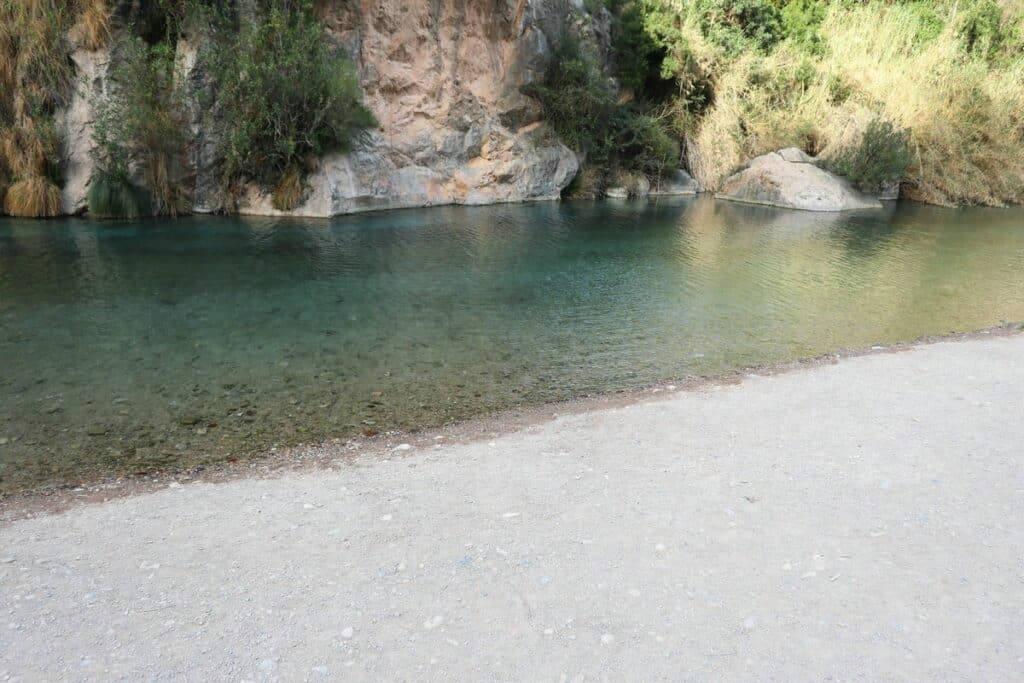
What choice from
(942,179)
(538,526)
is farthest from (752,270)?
(942,179)

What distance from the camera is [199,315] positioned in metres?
7.73

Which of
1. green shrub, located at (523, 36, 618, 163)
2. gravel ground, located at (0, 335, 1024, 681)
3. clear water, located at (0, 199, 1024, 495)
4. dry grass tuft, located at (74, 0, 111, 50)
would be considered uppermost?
dry grass tuft, located at (74, 0, 111, 50)

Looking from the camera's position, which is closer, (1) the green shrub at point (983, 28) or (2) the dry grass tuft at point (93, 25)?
(2) the dry grass tuft at point (93, 25)

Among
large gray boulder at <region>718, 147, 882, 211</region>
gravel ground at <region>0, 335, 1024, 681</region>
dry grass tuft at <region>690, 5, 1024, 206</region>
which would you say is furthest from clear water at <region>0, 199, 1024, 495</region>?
dry grass tuft at <region>690, 5, 1024, 206</region>

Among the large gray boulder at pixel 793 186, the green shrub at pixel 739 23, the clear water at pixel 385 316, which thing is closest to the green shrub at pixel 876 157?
the large gray boulder at pixel 793 186

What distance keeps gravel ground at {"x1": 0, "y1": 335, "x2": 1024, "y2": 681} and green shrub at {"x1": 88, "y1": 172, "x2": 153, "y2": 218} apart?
11.0 metres

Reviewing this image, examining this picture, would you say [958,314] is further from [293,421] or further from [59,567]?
[59,567]

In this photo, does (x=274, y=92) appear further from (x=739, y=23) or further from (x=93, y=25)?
(x=739, y=23)

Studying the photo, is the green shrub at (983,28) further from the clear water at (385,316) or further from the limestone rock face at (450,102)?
the limestone rock face at (450,102)

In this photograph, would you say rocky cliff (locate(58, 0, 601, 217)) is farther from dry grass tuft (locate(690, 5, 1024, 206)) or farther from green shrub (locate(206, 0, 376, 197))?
dry grass tuft (locate(690, 5, 1024, 206))

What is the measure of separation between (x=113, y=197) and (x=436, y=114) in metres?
7.22

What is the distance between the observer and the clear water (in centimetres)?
541

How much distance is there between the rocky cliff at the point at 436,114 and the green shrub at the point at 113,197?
1.09 meters

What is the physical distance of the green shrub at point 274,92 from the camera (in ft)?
44.3
